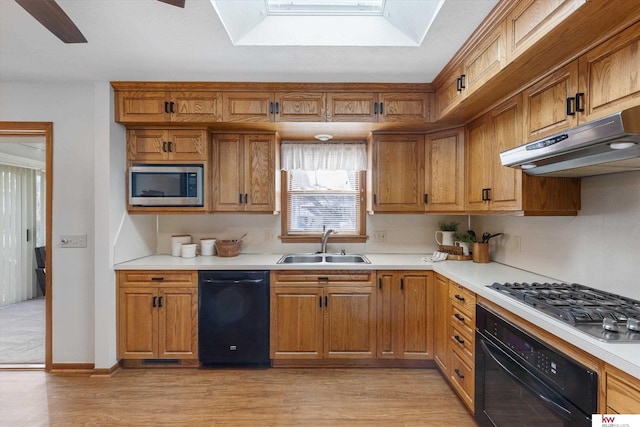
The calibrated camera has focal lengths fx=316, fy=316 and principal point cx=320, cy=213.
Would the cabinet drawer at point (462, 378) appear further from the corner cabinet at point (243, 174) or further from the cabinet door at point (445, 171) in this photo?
the corner cabinet at point (243, 174)

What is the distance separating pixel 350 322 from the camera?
2.68m

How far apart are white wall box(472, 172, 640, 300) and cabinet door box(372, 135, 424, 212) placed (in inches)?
36.6

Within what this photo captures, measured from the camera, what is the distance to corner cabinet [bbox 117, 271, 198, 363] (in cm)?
266

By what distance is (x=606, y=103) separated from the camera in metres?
1.35

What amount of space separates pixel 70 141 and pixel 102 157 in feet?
1.14

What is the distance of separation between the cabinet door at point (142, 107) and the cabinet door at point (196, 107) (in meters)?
0.08

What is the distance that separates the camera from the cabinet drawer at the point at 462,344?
80.5 inches

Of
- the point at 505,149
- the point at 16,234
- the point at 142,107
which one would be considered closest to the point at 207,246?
the point at 142,107

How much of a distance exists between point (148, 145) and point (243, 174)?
87 centimetres

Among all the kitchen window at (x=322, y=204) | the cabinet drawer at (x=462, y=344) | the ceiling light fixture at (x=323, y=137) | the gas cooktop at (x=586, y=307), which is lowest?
the cabinet drawer at (x=462, y=344)

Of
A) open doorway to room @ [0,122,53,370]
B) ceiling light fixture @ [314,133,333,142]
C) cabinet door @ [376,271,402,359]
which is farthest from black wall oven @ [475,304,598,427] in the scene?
open doorway to room @ [0,122,53,370]

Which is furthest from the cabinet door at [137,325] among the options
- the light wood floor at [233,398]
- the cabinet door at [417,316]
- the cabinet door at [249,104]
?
the cabinet door at [417,316]

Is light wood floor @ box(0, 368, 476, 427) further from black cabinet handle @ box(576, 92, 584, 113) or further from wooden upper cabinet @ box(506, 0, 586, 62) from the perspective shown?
wooden upper cabinet @ box(506, 0, 586, 62)

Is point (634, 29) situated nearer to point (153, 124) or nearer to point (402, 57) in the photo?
point (402, 57)
